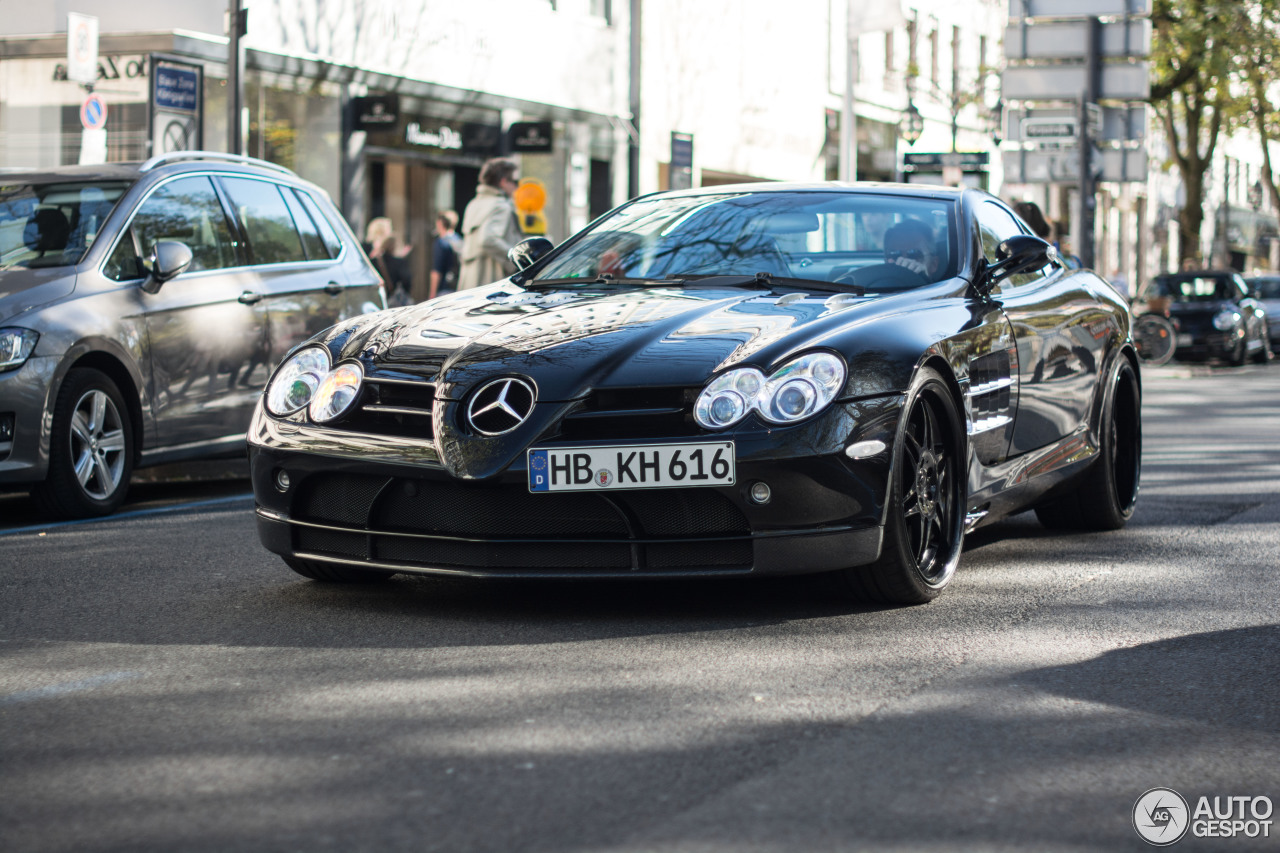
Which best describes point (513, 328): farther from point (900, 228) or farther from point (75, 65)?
point (75, 65)

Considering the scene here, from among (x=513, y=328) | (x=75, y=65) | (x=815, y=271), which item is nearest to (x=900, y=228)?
(x=815, y=271)

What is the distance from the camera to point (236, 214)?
9.44 meters

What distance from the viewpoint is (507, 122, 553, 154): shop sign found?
1012 inches

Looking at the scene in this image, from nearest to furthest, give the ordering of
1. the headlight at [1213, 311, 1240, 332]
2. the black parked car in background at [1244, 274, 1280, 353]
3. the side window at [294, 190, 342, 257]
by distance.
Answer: the side window at [294, 190, 342, 257] → the headlight at [1213, 311, 1240, 332] → the black parked car in background at [1244, 274, 1280, 353]

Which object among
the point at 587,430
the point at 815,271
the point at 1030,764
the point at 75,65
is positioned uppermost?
the point at 75,65

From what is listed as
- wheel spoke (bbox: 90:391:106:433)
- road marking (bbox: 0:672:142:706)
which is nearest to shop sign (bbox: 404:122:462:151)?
wheel spoke (bbox: 90:391:106:433)

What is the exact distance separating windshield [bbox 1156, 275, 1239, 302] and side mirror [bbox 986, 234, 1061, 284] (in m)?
23.6

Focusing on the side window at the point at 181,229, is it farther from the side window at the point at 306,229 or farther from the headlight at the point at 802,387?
the headlight at the point at 802,387

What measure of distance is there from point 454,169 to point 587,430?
2061 centimetres

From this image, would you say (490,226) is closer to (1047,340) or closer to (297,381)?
(1047,340)

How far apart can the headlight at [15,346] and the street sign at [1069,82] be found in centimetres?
1883

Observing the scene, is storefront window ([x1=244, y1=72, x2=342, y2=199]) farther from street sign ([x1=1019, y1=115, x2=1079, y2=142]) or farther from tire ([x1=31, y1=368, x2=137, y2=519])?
tire ([x1=31, y1=368, x2=137, y2=519])

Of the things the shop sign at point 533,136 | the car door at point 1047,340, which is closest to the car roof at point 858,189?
the car door at point 1047,340

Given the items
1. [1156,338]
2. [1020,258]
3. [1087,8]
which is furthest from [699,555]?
[1156,338]
